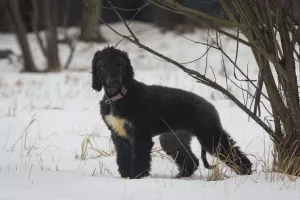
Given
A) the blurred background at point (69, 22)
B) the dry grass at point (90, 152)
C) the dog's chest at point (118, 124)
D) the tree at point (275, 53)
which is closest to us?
the tree at point (275, 53)

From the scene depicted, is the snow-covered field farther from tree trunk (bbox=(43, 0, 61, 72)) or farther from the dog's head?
tree trunk (bbox=(43, 0, 61, 72))

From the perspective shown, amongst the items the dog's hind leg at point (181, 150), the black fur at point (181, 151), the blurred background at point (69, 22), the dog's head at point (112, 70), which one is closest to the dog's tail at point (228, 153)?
the black fur at point (181, 151)

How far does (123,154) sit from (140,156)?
8.7 inches

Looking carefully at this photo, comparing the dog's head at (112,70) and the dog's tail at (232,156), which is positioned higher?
the dog's head at (112,70)

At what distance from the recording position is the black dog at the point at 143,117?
4.96m

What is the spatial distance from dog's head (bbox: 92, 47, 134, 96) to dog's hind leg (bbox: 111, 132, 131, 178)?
41cm

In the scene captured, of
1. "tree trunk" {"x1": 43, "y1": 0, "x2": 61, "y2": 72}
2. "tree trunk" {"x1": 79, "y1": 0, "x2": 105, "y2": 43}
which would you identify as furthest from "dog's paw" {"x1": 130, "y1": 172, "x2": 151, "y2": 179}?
"tree trunk" {"x1": 79, "y1": 0, "x2": 105, "y2": 43}

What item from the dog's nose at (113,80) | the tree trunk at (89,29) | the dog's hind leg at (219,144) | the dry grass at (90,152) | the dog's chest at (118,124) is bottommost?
the dry grass at (90,152)

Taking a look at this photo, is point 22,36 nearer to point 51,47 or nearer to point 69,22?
point 51,47

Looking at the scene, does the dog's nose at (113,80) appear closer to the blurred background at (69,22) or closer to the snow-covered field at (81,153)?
the snow-covered field at (81,153)

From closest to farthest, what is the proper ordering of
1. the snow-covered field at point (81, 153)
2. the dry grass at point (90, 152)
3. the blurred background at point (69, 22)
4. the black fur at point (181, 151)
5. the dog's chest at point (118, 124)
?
1. the snow-covered field at point (81, 153)
2. the dog's chest at point (118, 124)
3. the black fur at point (181, 151)
4. the dry grass at point (90, 152)
5. the blurred background at point (69, 22)

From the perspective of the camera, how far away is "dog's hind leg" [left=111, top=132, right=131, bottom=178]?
A: 505 cm

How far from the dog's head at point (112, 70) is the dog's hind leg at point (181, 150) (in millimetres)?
769

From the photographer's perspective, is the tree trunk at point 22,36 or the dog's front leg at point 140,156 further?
the tree trunk at point 22,36
